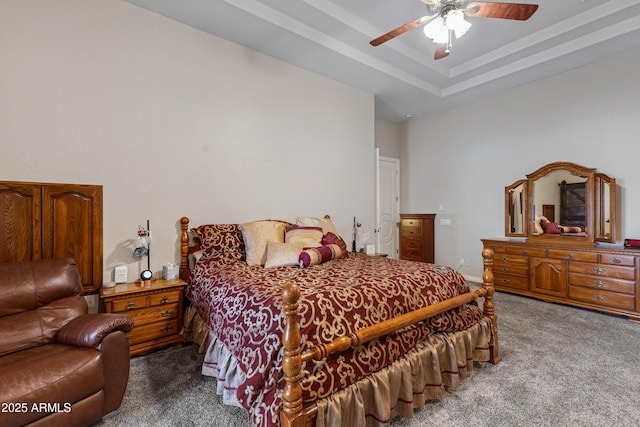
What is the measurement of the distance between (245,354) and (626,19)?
190 inches

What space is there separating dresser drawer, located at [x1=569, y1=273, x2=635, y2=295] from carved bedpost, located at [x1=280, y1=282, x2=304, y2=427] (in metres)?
3.89

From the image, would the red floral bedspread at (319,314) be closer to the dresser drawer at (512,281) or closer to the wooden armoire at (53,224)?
the wooden armoire at (53,224)

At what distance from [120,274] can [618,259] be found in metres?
5.09

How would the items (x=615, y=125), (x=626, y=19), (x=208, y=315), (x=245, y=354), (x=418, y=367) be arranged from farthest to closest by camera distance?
1. (x=615, y=125)
2. (x=626, y=19)
3. (x=208, y=315)
4. (x=418, y=367)
5. (x=245, y=354)

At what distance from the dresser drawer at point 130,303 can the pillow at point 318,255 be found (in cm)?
132

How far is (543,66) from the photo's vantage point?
12.6 feet

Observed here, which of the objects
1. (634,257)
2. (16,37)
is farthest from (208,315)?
(634,257)

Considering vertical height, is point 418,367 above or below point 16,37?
below

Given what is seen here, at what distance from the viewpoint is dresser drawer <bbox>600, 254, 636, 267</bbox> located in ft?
10.4

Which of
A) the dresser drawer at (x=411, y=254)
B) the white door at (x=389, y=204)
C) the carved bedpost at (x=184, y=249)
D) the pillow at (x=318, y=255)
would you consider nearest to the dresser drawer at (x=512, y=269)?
the dresser drawer at (x=411, y=254)

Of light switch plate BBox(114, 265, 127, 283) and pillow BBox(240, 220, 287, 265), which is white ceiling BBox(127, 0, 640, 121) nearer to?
pillow BBox(240, 220, 287, 265)

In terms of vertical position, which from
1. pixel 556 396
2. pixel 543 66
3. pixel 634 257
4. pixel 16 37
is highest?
pixel 543 66

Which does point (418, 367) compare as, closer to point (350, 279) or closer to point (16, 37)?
point (350, 279)

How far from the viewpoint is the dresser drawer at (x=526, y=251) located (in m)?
3.86
